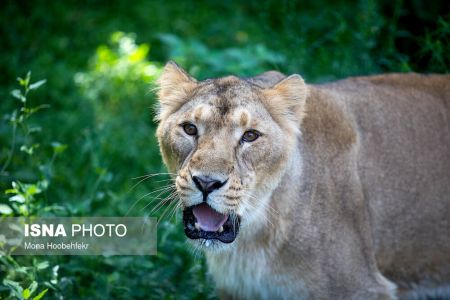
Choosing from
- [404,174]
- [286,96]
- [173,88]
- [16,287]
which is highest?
[173,88]

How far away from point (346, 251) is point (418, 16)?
2.95m

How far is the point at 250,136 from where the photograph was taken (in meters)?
4.02

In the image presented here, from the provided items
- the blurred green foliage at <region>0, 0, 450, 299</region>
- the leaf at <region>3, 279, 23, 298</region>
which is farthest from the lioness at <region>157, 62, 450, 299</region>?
the leaf at <region>3, 279, 23, 298</region>

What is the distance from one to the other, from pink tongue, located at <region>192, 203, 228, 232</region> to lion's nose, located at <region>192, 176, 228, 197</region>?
19 cm

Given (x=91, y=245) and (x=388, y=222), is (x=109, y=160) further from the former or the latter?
(x=388, y=222)

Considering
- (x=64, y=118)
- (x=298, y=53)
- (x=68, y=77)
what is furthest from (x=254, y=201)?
(x=68, y=77)

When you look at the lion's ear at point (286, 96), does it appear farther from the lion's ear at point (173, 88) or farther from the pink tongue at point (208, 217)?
the pink tongue at point (208, 217)

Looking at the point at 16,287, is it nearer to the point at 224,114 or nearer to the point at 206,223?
the point at 206,223

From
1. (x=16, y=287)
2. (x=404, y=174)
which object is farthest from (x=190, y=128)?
(x=404, y=174)

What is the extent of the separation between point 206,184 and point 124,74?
4630mm

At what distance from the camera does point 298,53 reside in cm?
647

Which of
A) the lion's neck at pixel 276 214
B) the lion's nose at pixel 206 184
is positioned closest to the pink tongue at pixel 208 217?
the lion's nose at pixel 206 184

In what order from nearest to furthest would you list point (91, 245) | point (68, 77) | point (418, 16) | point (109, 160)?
point (91, 245) < point (418, 16) < point (109, 160) < point (68, 77)

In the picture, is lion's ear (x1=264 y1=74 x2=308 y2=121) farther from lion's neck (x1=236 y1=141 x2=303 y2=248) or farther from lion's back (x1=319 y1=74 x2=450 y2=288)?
lion's back (x1=319 y1=74 x2=450 y2=288)
